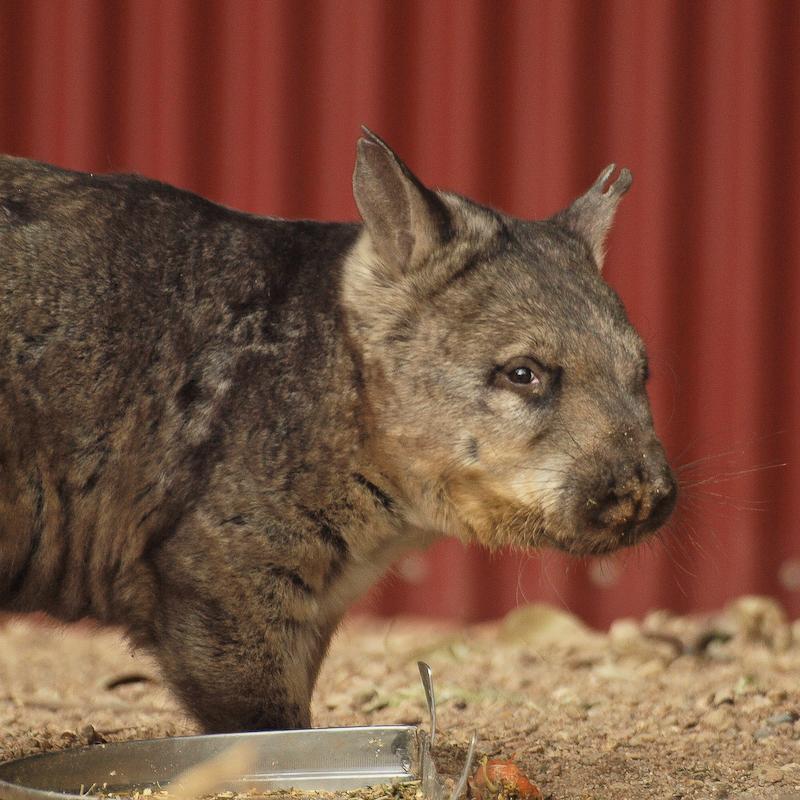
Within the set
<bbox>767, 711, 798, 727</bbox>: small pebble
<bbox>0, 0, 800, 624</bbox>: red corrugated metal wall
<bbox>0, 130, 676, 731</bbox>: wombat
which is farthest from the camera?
<bbox>0, 0, 800, 624</bbox>: red corrugated metal wall

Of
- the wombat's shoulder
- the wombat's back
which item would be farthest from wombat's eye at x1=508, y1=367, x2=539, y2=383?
the wombat's shoulder

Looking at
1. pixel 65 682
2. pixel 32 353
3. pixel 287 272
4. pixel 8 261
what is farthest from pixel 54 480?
pixel 65 682

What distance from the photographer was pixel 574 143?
23.5ft

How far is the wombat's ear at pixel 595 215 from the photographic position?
14.4 feet

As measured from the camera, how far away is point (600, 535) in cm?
368

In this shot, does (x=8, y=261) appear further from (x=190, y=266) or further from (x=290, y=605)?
(x=290, y=605)

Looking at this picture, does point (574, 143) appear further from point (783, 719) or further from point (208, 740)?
point (208, 740)

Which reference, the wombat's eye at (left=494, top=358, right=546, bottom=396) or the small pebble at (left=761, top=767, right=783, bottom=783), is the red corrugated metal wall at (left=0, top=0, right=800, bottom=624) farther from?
the wombat's eye at (left=494, top=358, right=546, bottom=396)

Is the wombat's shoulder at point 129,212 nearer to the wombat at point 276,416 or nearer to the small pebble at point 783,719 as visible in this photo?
the wombat at point 276,416

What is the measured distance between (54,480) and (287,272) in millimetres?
866

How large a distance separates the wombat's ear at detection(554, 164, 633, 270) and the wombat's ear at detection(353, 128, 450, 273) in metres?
0.56

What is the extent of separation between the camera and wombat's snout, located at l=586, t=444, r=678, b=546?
3.63 metres

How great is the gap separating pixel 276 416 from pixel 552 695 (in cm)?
200

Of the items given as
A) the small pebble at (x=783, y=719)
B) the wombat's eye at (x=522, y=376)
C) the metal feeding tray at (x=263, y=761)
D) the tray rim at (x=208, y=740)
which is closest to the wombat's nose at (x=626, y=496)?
the wombat's eye at (x=522, y=376)
